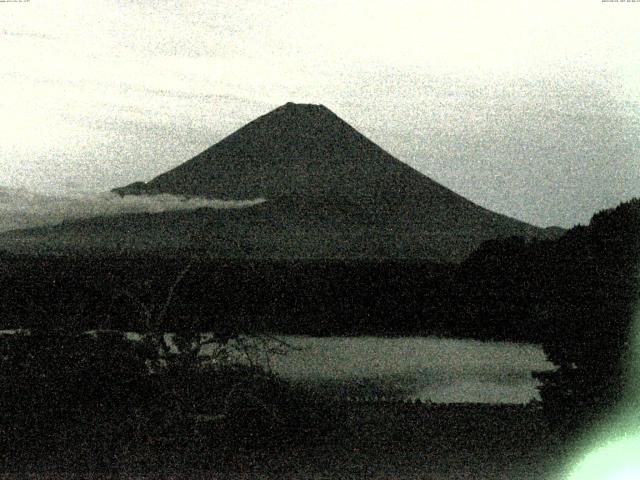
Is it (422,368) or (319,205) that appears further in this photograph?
(319,205)

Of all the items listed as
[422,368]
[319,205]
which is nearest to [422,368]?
[422,368]

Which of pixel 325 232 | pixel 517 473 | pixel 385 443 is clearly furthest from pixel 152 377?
pixel 325 232

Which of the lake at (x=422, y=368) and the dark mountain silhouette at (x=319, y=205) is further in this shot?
the dark mountain silhouette at (x=319, y=205)

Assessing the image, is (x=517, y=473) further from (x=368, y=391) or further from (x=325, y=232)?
(x=325, y=232)

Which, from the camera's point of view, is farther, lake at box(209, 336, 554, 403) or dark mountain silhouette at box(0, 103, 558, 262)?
dark mountain silhouette at box(0, 103, 558, 262)

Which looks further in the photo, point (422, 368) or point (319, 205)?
point (319, 205)

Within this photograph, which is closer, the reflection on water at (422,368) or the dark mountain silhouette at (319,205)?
the reflection on water at (422,368)

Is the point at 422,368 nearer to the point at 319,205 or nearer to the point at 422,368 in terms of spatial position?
the point at 422,368

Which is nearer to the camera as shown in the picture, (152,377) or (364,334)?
(152,377)
